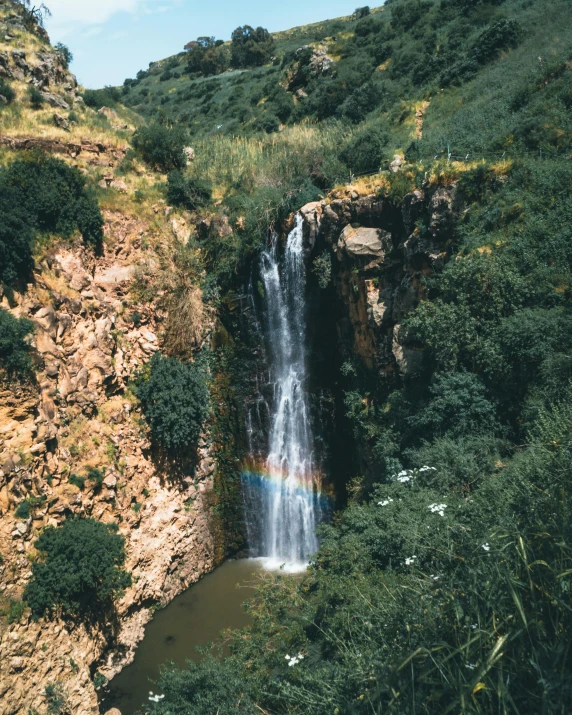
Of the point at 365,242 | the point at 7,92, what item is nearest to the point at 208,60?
the point at 7,92

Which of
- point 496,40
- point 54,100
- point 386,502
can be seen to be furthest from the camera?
point 496,40

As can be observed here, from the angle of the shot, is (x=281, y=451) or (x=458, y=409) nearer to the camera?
(x=458, y=409)

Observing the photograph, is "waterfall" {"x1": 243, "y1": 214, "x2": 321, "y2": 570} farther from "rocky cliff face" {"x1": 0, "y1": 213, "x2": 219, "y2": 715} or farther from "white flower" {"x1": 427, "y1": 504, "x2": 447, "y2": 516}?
"white flower" {"x1": 427, "y1": 504, "x2": 447, "y2": 516}

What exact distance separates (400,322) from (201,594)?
432 inches

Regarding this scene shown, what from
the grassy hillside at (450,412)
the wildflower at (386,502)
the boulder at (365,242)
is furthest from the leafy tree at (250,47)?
the wildflower at (386,502)

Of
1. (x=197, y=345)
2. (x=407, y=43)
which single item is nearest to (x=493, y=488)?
(x=197, y=345)

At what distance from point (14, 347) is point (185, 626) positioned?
9459 millimetres

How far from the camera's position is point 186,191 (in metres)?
22.0

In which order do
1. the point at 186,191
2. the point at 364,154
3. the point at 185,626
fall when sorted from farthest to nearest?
1. the point at 186,191
2. the point at 364,154
3. the point at 185,626

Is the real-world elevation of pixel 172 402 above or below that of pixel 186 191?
below

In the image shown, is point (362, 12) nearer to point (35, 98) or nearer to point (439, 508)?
point (35, 98)

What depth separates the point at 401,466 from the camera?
13.9 metres

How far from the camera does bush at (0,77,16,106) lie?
2139cm

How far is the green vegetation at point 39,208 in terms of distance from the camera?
49.1 ft
